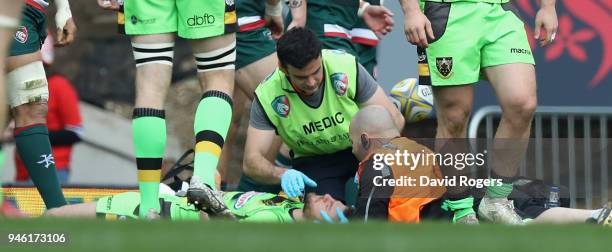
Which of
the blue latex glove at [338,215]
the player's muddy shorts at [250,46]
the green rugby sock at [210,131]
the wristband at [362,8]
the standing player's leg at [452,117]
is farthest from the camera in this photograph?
the wristband at [362,8]

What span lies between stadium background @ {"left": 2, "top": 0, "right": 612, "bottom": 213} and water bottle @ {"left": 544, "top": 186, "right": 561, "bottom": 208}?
8.34 feet

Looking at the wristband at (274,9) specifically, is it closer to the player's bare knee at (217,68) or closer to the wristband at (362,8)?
the wristband at (362,8)

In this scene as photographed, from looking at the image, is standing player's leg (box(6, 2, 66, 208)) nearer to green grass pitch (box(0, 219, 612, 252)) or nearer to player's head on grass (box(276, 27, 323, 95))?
player's head on grass (box(276, 27, 323, 95))

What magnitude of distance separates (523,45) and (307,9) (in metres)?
1.88

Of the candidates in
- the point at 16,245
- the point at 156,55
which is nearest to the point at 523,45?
the point at 156,55

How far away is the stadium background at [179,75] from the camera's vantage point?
32.8 feet

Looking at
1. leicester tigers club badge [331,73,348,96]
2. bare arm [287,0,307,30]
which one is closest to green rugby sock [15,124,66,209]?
leicester tigers club badge [331,73,348,96]

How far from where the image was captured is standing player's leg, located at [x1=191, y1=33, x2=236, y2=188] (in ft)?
21.3

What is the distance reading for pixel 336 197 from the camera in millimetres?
7695

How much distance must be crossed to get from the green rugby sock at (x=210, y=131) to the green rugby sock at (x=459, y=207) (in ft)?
3.68

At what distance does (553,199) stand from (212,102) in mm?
1876

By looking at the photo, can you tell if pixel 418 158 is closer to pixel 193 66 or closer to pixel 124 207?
pixel 124 207

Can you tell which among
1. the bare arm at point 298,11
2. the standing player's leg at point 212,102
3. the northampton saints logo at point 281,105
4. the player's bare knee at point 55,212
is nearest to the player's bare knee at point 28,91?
the player's bare knee at point 55,212

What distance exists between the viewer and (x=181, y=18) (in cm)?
666
